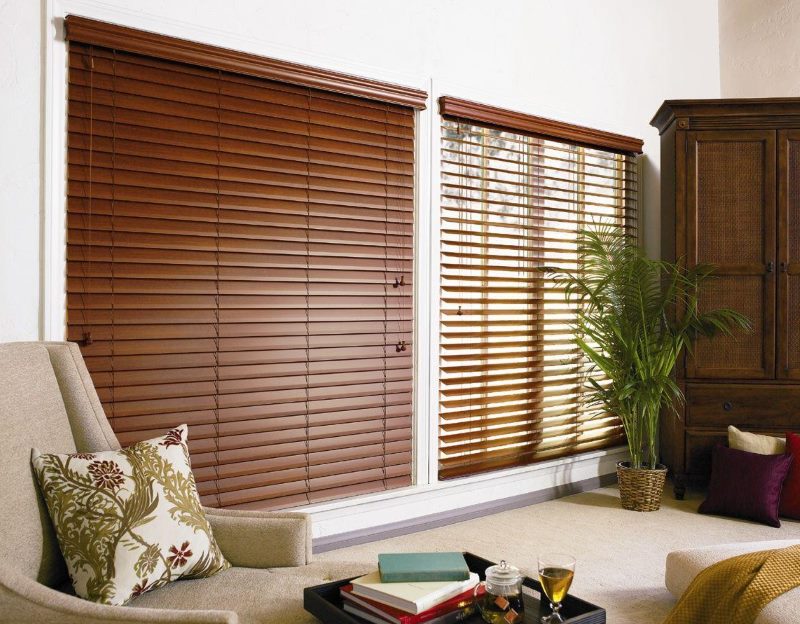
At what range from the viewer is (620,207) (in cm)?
428

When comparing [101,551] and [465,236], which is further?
[465,236]

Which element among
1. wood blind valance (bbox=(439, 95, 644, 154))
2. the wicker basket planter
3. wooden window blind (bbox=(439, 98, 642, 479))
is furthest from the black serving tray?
wood blind valance (bbox=(439, 95, 644, 154))

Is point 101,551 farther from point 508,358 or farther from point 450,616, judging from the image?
point 508,358

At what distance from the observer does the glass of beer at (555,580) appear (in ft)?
5.13

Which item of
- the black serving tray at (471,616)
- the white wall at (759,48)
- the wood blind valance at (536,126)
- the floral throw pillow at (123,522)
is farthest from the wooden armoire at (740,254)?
the floral throw pillow at (123,522)

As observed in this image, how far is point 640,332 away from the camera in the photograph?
12.4ft

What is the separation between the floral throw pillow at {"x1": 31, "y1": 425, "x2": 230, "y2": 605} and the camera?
1644 millimetres

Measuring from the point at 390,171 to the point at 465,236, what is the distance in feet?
1.78

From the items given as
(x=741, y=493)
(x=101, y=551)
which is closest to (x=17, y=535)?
(x=101, y=551)

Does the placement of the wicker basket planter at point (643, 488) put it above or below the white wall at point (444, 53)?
below

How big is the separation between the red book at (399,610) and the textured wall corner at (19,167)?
145 cm

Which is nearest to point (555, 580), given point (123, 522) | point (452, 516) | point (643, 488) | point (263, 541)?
point (263, 541)

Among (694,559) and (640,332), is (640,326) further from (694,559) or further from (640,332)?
(694,559)

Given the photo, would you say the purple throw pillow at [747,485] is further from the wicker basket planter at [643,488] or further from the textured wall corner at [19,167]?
the textured wall corner at [19,167]
